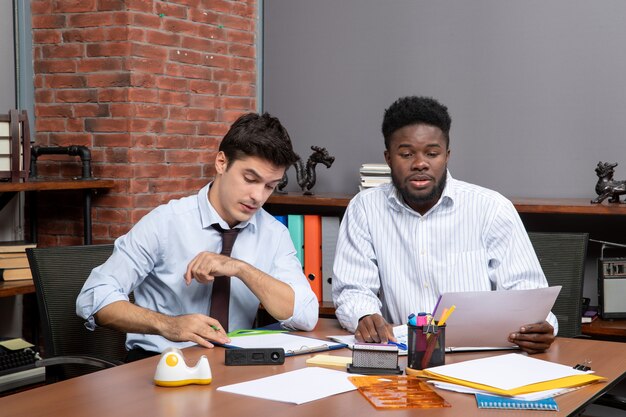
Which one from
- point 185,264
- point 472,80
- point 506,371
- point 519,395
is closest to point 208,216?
point 185,264

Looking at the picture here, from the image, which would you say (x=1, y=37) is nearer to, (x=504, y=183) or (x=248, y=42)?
(x=248, y=42)

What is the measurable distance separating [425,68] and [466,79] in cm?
20

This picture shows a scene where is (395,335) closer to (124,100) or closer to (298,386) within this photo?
(298,386)

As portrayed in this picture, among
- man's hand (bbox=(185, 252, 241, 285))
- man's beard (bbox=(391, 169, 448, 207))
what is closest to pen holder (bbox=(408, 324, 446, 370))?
man's hand (bbox=(185, 252, 241, 285))

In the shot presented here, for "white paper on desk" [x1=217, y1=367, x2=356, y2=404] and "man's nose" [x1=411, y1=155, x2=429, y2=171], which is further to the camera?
"man's nose" [x1=411, y1=155, x2=429, y2=171]

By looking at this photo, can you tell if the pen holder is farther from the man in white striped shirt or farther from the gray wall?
the gray wall

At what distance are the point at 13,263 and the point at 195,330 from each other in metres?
1.45

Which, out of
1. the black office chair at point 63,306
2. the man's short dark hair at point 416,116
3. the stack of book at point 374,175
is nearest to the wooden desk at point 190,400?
the black office chair at point 63,306

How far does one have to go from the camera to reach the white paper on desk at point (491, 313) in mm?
2057

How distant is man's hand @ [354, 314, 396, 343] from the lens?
2.28m

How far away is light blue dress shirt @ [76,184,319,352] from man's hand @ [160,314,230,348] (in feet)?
0.85

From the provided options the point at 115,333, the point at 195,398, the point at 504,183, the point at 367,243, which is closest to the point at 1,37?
the point at 115,333

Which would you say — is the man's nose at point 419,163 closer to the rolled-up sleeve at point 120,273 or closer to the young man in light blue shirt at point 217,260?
the young man in light blue shirt at point 217,260

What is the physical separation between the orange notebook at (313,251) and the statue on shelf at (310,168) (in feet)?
0.69
